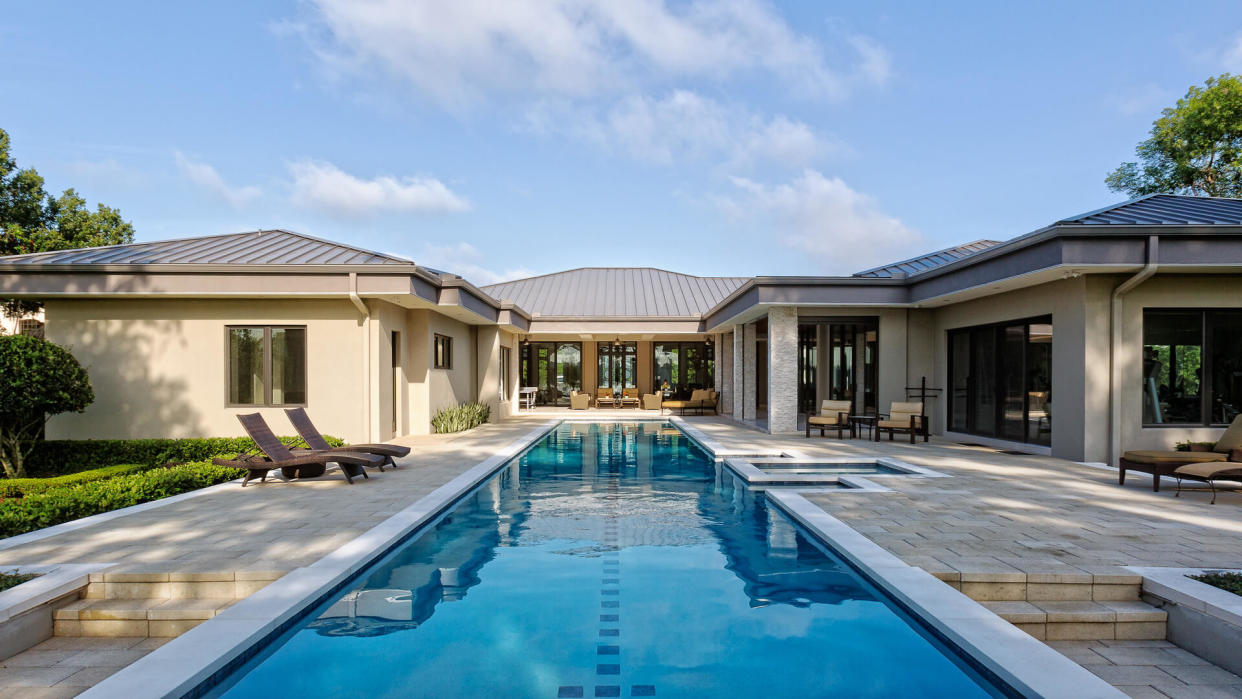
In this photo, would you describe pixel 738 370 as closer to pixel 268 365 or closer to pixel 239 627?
pixel 268 365

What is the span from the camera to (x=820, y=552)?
19.2 ft

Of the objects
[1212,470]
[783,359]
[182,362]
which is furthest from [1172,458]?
[182,362]

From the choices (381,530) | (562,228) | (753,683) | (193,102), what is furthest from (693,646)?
(562,228)

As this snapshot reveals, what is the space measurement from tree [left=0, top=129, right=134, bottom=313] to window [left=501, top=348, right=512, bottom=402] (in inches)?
650

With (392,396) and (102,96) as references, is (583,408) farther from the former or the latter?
Result: (102,96)

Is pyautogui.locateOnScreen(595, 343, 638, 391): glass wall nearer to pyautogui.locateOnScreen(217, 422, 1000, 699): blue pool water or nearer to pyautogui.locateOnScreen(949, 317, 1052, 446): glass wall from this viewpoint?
pyautogui.locateOnScreen(949, 317, 1052, 446): glass wall

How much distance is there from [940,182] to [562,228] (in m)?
15.0

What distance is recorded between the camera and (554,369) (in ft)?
91.4

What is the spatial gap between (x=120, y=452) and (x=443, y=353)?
6975mm

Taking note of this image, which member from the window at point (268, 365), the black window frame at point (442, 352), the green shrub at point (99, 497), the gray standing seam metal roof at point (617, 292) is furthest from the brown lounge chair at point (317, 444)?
the gray standing seam metal roof at point (617, 292)

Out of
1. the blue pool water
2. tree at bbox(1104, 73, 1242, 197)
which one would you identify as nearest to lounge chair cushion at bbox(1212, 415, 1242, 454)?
the blue pool water

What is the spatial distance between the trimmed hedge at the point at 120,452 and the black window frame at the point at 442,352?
4.46m

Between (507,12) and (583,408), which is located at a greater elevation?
(507,12)

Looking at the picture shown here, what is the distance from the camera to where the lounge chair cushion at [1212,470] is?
7336mm
